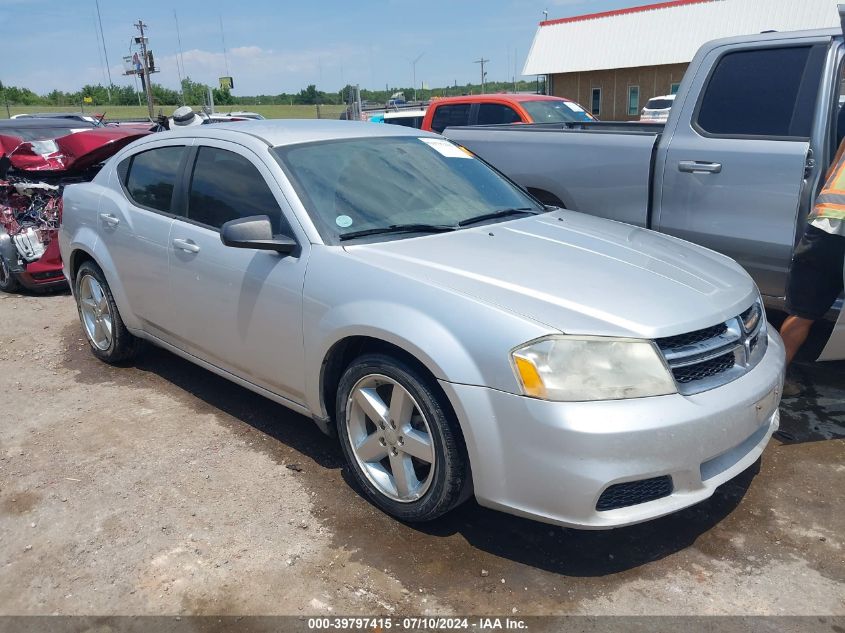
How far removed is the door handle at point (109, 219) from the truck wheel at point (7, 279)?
10.3ft

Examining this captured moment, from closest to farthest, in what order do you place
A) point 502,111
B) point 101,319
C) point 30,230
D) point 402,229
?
point 402,229
point 101,319
point 30,230
point 502,111

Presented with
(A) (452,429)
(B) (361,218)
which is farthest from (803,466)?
(B) (361,218)

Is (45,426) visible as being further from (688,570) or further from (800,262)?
(800,262)

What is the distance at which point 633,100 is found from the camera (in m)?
32.0

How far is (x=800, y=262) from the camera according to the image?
151 inches

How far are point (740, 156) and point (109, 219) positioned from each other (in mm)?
4033

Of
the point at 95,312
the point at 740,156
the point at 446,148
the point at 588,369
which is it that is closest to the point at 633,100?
the point at 740,156

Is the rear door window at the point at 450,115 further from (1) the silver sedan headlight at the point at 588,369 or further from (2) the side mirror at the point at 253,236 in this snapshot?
(1) the silver sedan headlight at the point at 588,369

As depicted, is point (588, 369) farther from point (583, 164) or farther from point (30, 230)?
point (30, 230)

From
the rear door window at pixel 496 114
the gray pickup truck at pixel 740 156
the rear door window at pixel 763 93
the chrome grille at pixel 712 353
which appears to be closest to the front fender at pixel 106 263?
the gray pickup truck at pixel 740 156

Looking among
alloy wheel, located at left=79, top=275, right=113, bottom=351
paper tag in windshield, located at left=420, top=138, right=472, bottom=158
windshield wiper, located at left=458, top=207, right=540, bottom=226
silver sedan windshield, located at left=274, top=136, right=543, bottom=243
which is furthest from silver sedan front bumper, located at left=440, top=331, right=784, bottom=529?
alloy wheel, located at left=79, top=275, right=113, bottom=351

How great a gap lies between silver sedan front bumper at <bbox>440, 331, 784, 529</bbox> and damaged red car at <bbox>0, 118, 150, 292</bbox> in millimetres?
5967

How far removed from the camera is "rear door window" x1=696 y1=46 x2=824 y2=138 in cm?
426

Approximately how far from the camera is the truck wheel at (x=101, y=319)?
→ 190 inches
